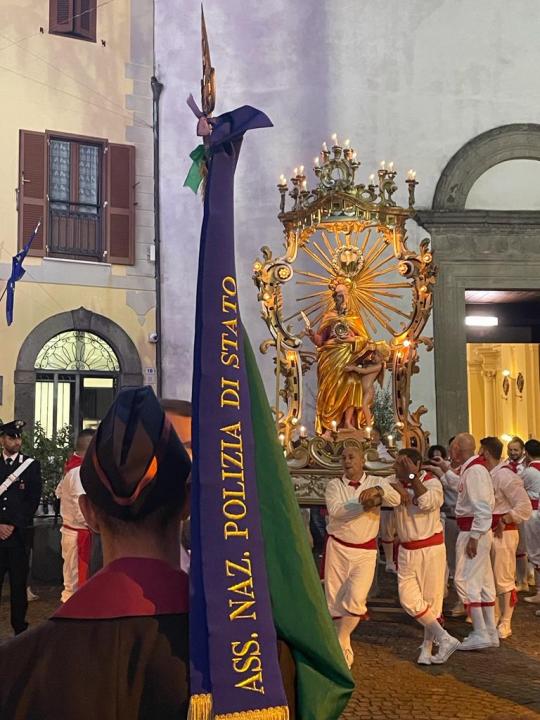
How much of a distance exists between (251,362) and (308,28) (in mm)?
15563

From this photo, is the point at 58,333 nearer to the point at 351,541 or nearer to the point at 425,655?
the point at 351,541

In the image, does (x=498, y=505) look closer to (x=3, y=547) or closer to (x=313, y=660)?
(x=3, y=547)

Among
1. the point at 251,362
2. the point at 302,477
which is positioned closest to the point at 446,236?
the point at 302,477

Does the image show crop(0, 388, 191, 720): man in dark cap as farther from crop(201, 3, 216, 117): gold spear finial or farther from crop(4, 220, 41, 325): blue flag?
crop(4, 220, 41, 325): blue flag

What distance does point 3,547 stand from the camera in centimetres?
827

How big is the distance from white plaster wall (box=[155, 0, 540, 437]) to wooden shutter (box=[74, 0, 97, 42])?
216cm

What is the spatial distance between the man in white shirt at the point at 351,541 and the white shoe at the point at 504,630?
5.99ft

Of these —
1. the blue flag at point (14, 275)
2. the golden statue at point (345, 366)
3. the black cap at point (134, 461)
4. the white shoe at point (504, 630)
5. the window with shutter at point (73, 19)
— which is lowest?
the white shoe at point (504, 630)

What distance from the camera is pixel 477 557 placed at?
27.3 feet

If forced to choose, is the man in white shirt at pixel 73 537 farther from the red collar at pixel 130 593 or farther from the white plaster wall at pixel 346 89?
the white plaster wall at pixel 346 89

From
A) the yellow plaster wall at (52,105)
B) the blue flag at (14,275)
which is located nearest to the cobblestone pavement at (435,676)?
the blue flag at (14,275)

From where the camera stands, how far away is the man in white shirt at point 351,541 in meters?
7.49

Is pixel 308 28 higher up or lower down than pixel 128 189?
higher up

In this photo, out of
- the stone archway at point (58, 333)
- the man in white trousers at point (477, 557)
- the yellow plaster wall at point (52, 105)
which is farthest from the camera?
the yellow plaster wall at point (52, 105)
